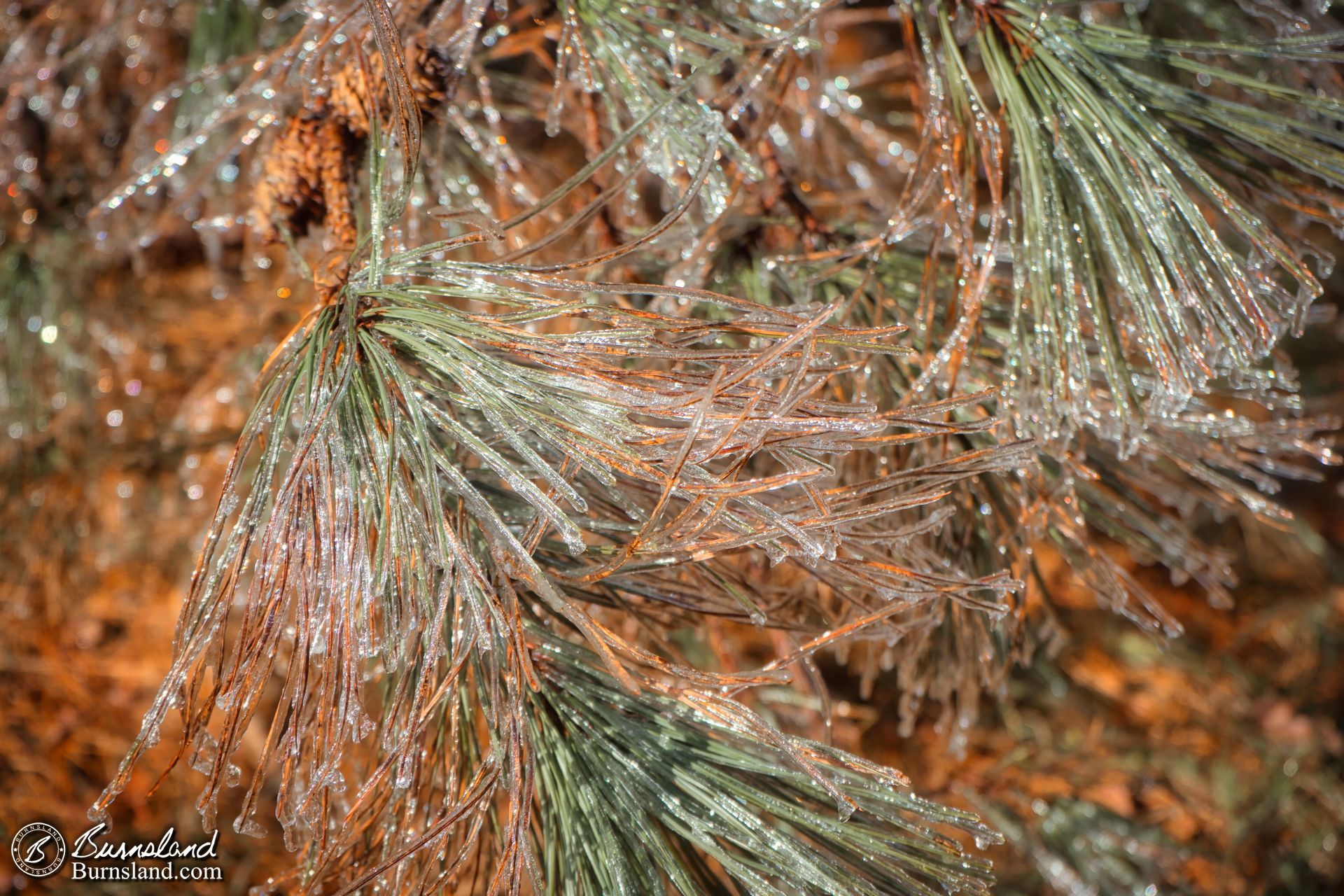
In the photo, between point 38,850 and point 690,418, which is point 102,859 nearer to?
point 38,850

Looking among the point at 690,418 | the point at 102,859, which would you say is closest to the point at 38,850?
the point at 102,859

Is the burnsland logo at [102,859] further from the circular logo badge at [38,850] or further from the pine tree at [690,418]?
the pine tree at [690,418]

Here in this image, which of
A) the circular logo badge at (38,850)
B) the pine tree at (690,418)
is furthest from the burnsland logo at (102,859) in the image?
the pine tree at (690,418)

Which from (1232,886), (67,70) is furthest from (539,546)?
(1232,886)

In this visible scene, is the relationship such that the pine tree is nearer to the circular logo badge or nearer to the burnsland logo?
the burnsland logo

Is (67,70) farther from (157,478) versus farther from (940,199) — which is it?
(940,199)

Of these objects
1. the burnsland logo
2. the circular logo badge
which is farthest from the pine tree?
the circular logo badge
